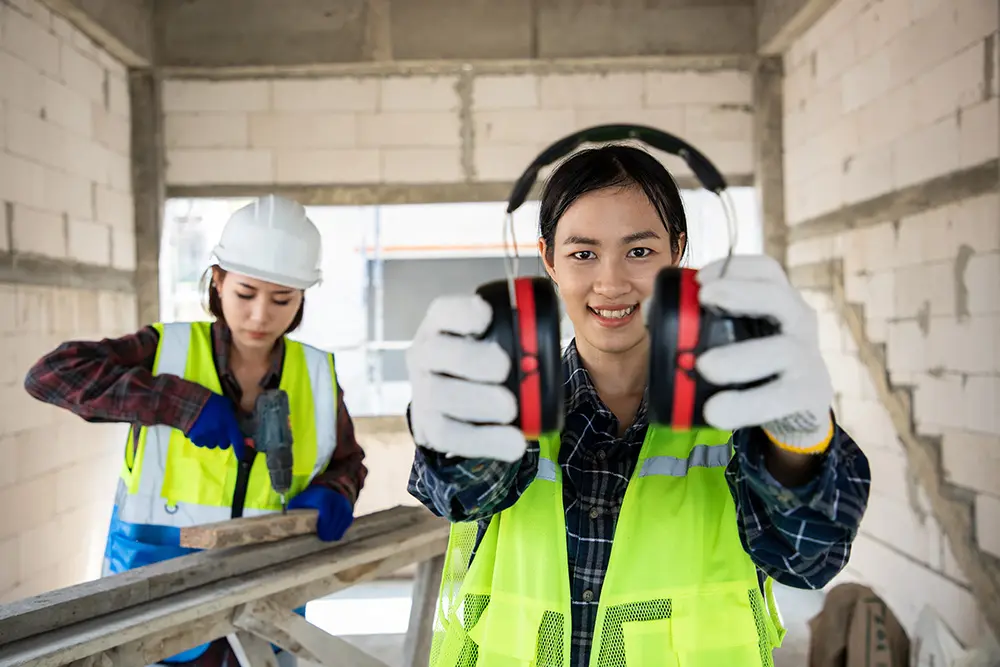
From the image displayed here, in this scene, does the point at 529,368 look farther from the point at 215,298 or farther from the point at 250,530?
the point at 215,298

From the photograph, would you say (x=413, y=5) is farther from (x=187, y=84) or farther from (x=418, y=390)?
(x=418, y=390)

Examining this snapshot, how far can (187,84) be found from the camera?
15.1 feet

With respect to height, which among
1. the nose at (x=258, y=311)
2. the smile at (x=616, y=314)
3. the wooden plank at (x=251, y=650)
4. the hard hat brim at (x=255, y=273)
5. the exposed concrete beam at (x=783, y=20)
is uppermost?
the exposed concrete beam at (x=783, y=20)

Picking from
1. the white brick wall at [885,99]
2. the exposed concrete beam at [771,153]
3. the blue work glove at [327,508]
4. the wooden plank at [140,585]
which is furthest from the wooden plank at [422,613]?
the exposed concrete beam at [771,153]

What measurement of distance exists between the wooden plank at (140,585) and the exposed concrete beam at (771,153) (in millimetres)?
3211

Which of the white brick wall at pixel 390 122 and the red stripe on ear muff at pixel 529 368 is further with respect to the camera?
the white brick wall at pixel 390 122

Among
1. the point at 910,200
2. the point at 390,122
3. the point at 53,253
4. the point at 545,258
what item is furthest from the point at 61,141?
the point at 910,200

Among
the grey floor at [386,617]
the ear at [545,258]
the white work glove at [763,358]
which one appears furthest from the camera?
the grey floor at [386,617]

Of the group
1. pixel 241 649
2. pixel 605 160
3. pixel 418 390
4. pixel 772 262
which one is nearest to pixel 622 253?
pixel 605 160

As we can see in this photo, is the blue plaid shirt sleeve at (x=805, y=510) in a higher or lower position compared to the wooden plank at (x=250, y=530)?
higher

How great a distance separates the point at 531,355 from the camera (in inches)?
36.2

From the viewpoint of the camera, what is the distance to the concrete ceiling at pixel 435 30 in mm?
4547

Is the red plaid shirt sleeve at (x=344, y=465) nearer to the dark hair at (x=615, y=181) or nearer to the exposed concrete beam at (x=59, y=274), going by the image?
the dark hair at (x=615, y=181)

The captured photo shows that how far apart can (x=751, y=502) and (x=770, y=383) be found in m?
0.24
